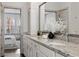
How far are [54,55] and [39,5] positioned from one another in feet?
11.2

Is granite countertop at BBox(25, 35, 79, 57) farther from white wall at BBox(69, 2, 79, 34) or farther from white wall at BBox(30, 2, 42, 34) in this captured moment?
white wall at BBox(30, 2, 42, 34)

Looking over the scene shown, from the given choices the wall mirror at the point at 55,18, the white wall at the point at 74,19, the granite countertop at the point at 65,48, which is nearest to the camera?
the granite countertop at the point at 65,48

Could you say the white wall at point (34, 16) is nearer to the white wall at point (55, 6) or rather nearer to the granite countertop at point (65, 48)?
the white wall at point (55, 6)

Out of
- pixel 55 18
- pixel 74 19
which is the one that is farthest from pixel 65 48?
pixel 55 18

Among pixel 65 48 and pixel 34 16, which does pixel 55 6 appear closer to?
pixel 34 16

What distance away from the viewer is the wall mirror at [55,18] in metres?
3.25

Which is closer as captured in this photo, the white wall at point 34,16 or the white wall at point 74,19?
the white wall at point 74,19

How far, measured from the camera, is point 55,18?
3779 mm

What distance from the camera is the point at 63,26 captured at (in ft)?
10.8

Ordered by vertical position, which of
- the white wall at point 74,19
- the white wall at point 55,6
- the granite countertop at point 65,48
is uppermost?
the white wall at point 55,6

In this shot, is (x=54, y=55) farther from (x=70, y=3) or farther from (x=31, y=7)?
(x=31, y=7)

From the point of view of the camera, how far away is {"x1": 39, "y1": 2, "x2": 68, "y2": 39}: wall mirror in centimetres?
325

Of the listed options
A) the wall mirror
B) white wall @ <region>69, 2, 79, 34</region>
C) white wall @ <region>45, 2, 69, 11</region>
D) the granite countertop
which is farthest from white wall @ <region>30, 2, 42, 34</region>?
the granite countertop

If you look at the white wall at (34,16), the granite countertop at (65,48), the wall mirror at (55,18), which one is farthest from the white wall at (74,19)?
the white wall at (34,16)
